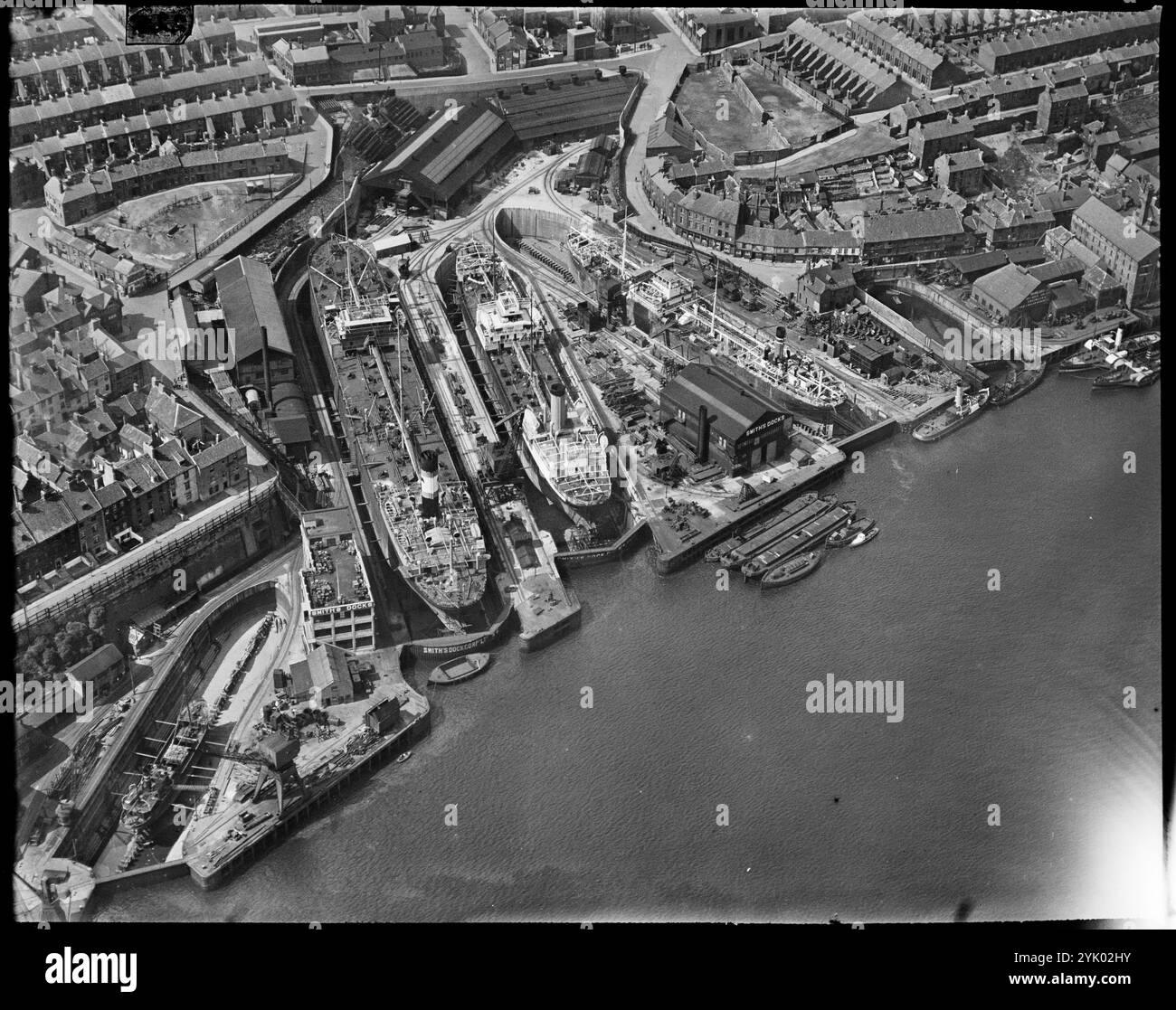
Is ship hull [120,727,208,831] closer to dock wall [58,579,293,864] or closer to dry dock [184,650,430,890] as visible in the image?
dock wall [58,579,293,864]

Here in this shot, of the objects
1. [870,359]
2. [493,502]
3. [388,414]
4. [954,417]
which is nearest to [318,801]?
[493,502]

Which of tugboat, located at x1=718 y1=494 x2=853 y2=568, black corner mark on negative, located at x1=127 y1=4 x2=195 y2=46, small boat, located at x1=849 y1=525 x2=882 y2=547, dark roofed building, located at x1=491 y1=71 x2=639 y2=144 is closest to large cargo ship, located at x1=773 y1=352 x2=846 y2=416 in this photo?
tugboat, located at x1=718 y1=494 x2=853 y2=568

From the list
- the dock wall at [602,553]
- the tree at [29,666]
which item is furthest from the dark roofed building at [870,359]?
the tree at [29,666]

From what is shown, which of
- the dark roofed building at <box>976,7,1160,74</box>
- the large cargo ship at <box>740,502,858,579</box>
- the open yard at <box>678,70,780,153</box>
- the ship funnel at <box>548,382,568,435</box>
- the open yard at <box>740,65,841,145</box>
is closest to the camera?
the large cargo ship at <box>740,502,858,579</box>

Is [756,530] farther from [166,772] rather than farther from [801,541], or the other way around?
[166,772]

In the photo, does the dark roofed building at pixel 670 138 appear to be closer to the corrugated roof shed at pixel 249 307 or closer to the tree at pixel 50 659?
the corrugated roof shed at pixel 249 307

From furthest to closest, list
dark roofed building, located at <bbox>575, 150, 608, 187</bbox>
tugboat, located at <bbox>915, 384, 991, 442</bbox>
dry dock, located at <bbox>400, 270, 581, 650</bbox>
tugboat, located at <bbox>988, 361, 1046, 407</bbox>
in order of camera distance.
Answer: dark roofed building, located at <bbox>575, 150, 608, 187</bbox> → tugboat, located at <bbox>988, 361, 1046, 407</bbox> → tugboat, located at <bbox>915, 384, 991, 442</bbox> → dry dock, located at <bbox>400, 270, 581, 650</bbox>
